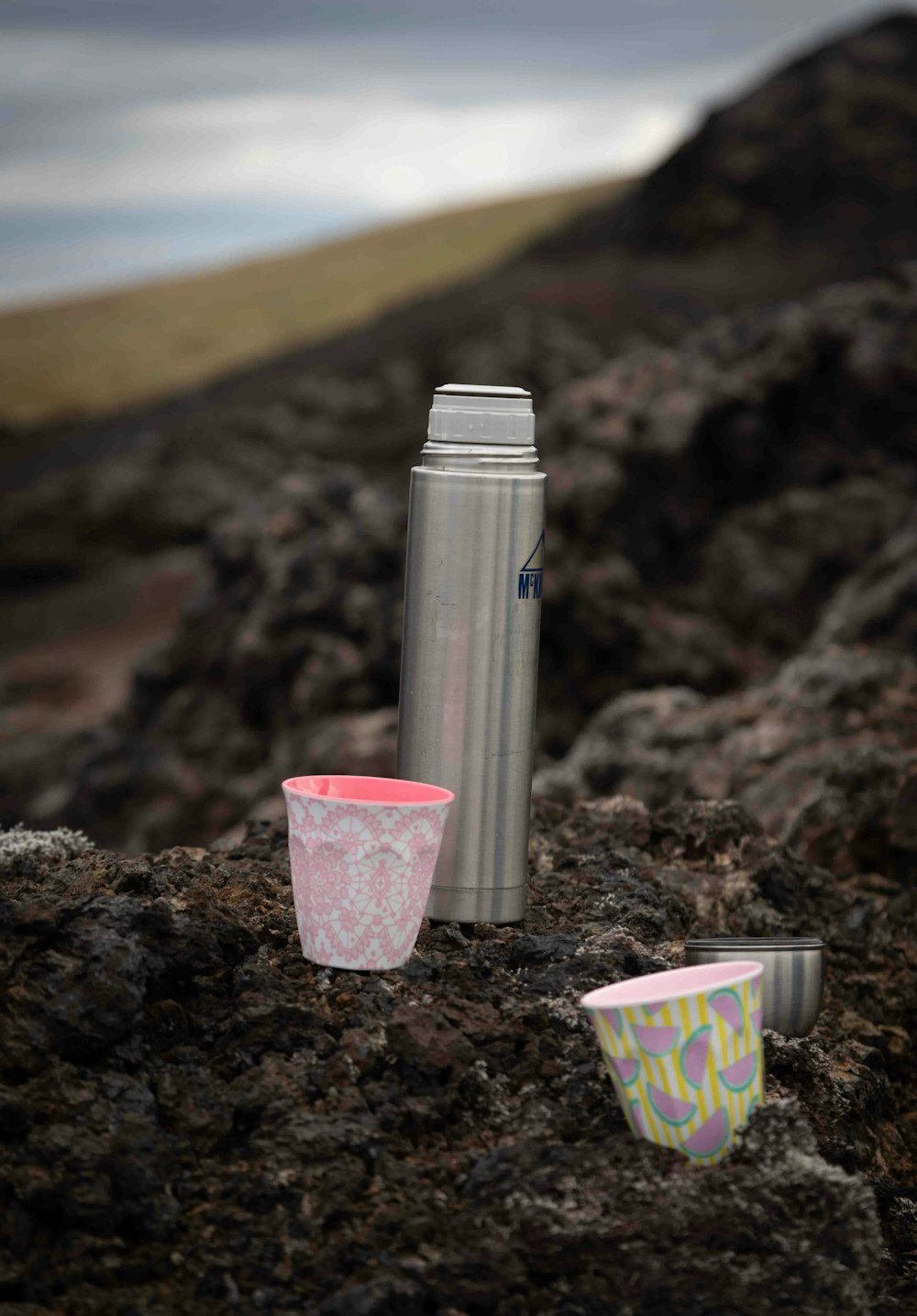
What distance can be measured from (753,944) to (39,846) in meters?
1.87

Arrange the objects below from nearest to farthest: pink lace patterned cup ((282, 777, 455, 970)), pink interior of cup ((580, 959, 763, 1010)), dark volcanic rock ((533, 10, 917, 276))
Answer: pink interior of cup ((580, 959, 763, 1010)) → pink lace patterned cup ((282, 777, 455, 970)) → dark volcanic rock ((533, 10, 917, 276))

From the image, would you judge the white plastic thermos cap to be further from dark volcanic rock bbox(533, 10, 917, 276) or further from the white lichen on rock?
dark volcanic rock bbox(533, 10, 917, 276)

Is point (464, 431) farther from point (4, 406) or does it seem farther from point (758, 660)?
point (4, 406)

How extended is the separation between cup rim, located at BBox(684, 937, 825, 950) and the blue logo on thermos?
91cm

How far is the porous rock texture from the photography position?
2.52 metres

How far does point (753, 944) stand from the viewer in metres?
3.31

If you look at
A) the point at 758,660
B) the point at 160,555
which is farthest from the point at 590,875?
the point at 160,555

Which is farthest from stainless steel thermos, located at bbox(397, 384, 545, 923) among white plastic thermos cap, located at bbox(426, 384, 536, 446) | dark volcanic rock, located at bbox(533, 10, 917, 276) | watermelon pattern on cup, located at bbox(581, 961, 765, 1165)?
dark volcanic rock, located at bbox(533, 10, 917, 276)

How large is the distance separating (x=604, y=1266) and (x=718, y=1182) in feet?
0.93

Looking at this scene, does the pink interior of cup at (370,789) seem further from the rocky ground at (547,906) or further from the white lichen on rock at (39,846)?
the white lichen on rock at (39,846)

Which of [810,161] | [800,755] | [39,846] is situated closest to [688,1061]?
[39,846]

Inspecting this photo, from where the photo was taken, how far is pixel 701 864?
4.41 m

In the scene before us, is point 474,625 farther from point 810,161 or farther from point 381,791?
point 810,161

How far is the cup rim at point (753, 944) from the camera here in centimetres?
323
